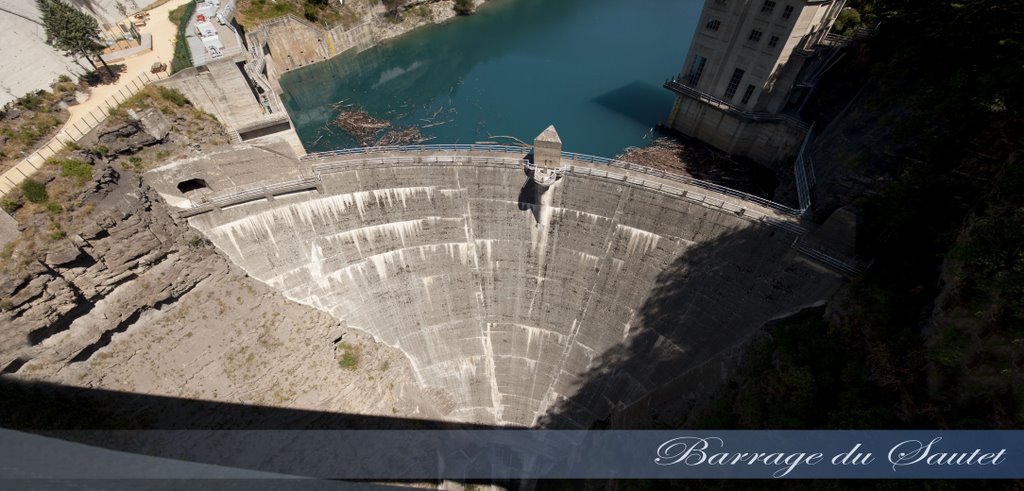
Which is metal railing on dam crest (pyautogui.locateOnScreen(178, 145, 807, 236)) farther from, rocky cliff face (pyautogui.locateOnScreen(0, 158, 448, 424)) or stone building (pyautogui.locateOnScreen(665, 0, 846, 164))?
stone building (pyautogui.locateOnScreen(665, 0, 846, 164))

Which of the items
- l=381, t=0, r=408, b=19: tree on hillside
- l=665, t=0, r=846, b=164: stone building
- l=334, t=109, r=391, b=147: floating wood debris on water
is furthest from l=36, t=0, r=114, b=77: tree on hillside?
l=665, t=0, r=846, b=164: stone building

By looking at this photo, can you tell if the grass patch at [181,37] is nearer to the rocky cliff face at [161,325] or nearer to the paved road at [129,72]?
the paved road at [129,72]

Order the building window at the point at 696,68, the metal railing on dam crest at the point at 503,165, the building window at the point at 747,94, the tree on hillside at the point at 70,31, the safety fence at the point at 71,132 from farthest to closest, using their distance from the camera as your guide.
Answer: the building window at the point at 696,68 → the building window at the point at 747,94 → the tree on hillside at the point at 70,31 → the metal railing on dam crest at the point at 503,165 → the safety fence at the point at 71,132

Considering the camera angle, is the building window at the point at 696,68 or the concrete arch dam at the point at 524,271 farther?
the building window at the point at 696,68

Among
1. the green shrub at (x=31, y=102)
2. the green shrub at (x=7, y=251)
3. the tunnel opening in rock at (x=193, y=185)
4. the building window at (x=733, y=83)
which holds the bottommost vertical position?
the tunnel opening in rock at (x=193, y=185)

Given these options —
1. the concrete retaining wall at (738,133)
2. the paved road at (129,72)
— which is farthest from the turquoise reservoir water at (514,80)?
the paved road at (129,72)

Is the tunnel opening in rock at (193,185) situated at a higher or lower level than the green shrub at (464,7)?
lower

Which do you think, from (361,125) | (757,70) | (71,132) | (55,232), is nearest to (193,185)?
(71,132)

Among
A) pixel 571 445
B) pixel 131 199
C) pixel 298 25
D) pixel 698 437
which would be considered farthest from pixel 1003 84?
pixel 298 25

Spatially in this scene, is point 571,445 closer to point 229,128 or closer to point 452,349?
point 452,349
